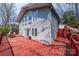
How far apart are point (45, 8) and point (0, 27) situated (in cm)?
48

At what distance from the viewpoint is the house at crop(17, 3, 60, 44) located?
197 cm

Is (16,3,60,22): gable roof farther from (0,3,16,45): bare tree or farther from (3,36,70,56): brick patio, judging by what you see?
(3,36,70,56): brick patio

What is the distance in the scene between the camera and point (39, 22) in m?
1.99

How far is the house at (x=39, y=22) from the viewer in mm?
1967

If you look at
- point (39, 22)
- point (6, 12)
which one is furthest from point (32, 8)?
point (6, 12)

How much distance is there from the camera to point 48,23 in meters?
1.98

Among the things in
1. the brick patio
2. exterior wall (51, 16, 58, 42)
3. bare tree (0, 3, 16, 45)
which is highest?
bare tree (0, 3, 16, 45)

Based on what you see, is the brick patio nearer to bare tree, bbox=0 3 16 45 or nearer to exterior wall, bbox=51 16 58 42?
exterior wall, bbox=51 16 58 42

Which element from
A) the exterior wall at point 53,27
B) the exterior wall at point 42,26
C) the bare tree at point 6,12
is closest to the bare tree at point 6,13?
the bare tree at point 6,12

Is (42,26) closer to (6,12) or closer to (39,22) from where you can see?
(39,22)

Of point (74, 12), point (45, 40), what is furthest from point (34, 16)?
point (74, 12)

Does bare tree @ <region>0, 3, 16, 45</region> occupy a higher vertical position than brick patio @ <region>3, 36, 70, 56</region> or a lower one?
higher

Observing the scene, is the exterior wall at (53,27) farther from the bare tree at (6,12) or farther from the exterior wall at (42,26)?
the bare tree at (6,12)

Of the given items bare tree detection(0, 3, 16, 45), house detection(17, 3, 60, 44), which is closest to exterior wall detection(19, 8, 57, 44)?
house detection(17, 3, 60, 44)
